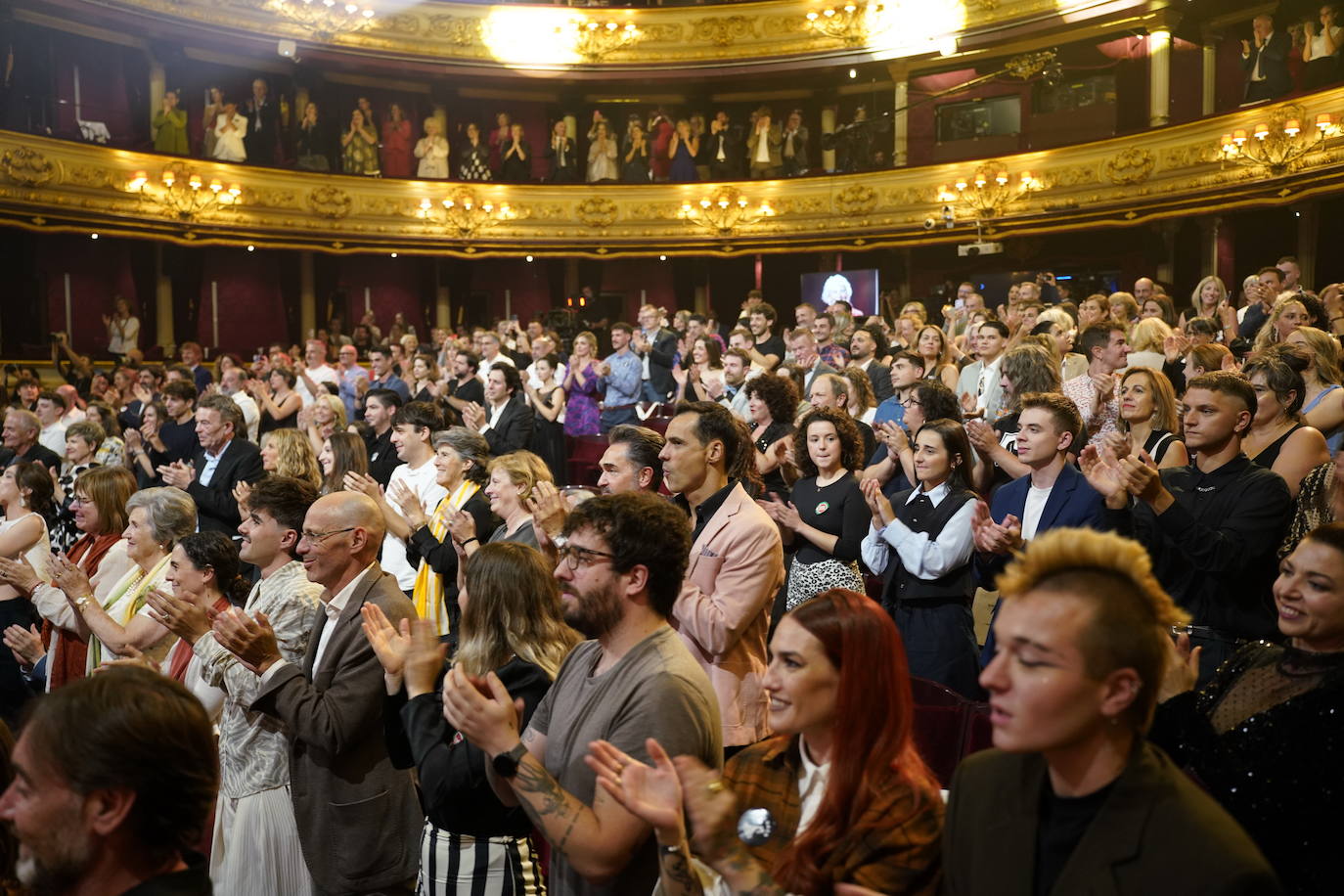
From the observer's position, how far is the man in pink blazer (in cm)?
334

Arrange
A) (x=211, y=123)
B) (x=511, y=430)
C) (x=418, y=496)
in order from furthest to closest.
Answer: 1. (x=211, y=123)
2. (x=511, y=430)
3. (x=418, y=496)

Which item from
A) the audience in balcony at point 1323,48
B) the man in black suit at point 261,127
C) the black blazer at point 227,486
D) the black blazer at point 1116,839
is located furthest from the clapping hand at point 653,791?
the man in black suit at point 261,127

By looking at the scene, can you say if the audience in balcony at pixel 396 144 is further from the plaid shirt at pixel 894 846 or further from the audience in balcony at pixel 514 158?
the plaid shirt at pixel 894 846

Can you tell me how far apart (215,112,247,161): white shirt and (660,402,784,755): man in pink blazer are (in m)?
16.6

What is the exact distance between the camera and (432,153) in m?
20.5

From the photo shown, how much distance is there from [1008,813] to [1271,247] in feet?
55.5

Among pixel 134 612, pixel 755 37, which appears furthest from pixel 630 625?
pixel 755 37

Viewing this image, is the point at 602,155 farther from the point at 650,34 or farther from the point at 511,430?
the point at 511,430

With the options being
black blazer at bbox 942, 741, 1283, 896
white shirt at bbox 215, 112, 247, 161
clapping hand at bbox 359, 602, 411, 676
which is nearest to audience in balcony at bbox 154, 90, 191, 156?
white shirt at bbox 215, 112, 247, 161

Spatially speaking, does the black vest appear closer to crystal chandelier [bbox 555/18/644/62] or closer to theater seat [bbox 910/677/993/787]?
theater seat [bbox 910/677/993/787]

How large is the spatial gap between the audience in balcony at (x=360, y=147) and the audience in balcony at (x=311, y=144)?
338 mm

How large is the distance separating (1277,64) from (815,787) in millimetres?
16105

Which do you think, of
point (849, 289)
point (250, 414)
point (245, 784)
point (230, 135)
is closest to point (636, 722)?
point (245, 784)

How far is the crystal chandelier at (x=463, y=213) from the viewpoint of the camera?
20172mm
